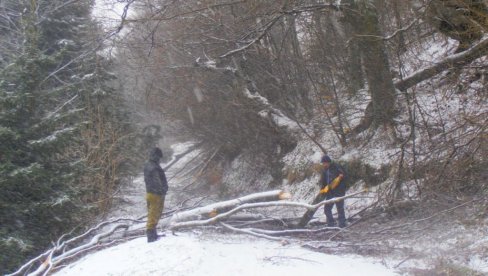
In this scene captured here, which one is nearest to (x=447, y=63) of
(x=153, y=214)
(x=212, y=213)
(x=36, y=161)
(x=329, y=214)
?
(x=329, y=214)

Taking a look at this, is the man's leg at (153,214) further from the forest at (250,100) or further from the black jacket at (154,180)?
the forest at (250,100)

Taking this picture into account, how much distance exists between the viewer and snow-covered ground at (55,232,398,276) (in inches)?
311

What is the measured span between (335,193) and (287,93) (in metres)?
8.34

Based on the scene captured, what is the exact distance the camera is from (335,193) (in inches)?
454

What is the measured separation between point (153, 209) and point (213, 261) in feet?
5.47

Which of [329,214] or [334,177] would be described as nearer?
[329,214]

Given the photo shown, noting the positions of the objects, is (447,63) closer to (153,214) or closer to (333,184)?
(333,184)

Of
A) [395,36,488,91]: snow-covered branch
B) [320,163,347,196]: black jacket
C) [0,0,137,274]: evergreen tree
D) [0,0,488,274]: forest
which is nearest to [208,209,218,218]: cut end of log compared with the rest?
[320,163,347,196]: black jacket

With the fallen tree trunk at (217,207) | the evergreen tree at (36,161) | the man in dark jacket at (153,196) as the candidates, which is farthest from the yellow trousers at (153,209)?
the evergreen tree at (36,161)

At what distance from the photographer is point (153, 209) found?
365 inches

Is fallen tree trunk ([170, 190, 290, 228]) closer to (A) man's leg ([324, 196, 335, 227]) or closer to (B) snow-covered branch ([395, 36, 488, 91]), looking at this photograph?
(A) man's leg ([324, 196, 335, 227])

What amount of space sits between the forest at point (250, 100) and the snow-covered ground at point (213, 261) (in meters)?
2.66

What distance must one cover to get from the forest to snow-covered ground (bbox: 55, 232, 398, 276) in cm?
266

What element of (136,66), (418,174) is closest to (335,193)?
(418,174)
